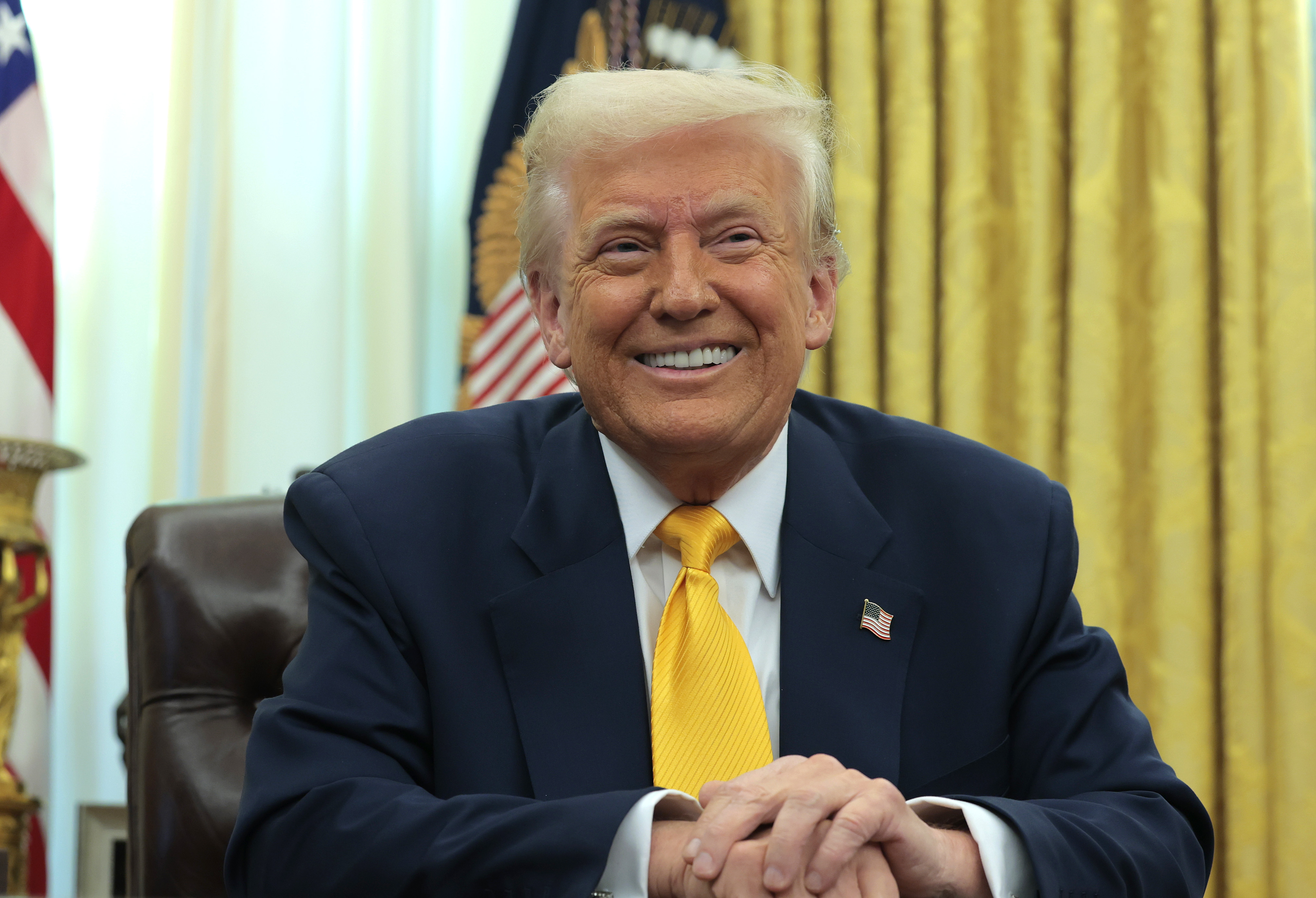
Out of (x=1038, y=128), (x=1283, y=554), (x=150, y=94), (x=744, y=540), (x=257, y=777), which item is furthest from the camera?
(x=150, y=94)

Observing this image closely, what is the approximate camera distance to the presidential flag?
303cm

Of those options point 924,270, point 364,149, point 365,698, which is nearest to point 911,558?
point 365,698

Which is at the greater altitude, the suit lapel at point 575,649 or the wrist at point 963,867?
the suit lapel at point 575,649

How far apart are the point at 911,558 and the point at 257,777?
0.79m

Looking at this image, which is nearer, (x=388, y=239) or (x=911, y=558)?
(x=911, y=558)

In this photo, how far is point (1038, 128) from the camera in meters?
2.99

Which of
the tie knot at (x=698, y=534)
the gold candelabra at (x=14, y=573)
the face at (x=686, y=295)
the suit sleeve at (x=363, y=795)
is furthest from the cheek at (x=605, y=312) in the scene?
the gold candelabra at (x=14, y=573)

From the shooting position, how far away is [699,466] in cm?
155

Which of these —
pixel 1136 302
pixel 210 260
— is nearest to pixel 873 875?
pixel 1136 302

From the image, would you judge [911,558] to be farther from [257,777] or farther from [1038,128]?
[1038,128]

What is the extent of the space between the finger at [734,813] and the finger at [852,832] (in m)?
0.06

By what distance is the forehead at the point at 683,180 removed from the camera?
1504 millimetres

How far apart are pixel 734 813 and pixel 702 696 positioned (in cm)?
25

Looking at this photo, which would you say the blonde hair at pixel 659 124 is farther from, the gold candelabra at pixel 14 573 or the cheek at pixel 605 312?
the gold candelabra at pixel 14 573
